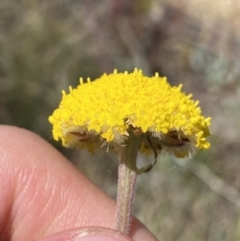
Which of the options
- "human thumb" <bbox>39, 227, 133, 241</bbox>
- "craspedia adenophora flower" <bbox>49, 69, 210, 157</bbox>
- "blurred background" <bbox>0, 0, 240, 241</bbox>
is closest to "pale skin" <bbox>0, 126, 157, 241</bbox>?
"human thumb" <bbox>39, 227, 133, 241</bbox>

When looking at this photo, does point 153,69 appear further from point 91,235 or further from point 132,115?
point 132,115

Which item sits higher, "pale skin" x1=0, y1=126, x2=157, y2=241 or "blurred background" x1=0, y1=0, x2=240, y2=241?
"blurred background" x1=0, y1=0, x2=240, y2=241

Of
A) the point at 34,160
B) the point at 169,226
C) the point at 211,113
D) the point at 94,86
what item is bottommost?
the point at 94,86

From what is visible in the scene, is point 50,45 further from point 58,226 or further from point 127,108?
point 127,108

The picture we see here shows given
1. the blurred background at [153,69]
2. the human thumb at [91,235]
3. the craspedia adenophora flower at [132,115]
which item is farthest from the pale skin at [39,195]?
the blurred background at [153,69]

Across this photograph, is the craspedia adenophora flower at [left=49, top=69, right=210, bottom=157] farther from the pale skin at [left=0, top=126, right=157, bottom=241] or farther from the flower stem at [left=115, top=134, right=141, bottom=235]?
the pale skin at [left=0, top=126, right=157, bottom=241]

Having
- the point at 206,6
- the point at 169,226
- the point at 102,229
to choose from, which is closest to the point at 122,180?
the point at 102,229
